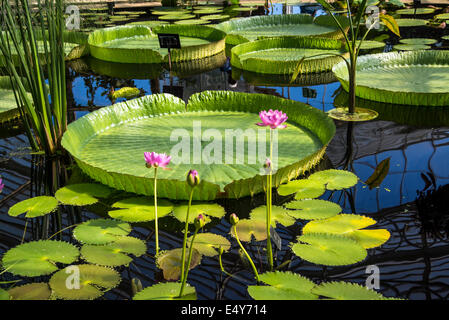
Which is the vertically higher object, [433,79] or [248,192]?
[433,79]

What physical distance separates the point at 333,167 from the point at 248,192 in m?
0.61

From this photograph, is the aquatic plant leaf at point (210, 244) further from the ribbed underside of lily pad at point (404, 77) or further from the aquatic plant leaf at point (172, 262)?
the ribbed underside of lily pad at point (404, 77)

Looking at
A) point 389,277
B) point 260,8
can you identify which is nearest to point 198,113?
point 389,277

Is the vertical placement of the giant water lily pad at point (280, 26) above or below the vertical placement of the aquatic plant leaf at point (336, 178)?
above

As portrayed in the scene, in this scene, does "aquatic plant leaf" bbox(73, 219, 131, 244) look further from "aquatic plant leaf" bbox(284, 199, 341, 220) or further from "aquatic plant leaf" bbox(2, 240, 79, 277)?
"aquatic plant leaf" bbox(284, 199, 341, 220)

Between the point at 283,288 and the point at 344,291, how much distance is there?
0.19 m

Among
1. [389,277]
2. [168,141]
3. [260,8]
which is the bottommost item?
[389,277]

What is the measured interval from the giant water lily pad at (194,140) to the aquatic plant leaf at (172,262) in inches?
15.8

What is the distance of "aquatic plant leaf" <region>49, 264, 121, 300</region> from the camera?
1695 millimetres

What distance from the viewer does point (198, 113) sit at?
3355 mm

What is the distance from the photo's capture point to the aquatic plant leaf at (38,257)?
6.00 ft

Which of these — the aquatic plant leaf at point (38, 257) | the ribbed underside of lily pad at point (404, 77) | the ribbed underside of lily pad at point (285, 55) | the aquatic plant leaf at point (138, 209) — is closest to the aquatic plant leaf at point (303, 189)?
the aquatic plant leaf at point (138, 209)

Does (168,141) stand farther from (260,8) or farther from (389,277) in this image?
(260,8)

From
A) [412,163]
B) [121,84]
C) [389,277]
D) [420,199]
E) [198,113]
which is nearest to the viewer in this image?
[389,277]
